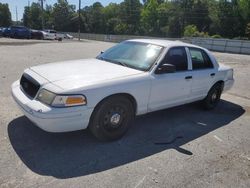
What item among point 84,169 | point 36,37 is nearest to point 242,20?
point 36,37

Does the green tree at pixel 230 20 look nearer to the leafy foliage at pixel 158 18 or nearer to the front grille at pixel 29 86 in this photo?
the leafy foliage at pixel 158 18

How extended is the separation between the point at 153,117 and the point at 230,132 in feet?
4.81

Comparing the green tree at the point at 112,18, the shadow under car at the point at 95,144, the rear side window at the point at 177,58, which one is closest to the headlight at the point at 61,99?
the shadow under car at the point at 95,144

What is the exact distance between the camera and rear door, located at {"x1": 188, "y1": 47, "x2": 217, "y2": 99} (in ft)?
19.3

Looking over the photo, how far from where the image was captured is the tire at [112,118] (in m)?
4.29

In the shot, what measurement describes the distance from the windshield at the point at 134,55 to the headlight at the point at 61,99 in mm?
1370

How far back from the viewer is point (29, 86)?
4.52m

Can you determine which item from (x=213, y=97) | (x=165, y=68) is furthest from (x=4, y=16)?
(x=165, y=68)

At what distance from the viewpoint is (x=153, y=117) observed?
583cm

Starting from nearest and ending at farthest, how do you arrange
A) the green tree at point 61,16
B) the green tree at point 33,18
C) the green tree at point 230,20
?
1. the green tree at point 230,20
2. the green tree at point 33,18
3. the green tree at point 61,16

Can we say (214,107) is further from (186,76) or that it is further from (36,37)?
(36,37)

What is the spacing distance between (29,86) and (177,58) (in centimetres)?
273

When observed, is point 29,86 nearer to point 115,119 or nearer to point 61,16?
point 115,119

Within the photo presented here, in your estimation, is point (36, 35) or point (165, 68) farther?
point (36, 35)
